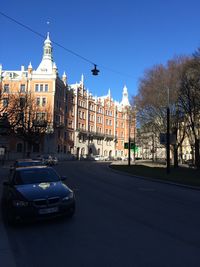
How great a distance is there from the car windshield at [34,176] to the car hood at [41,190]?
0.40 m

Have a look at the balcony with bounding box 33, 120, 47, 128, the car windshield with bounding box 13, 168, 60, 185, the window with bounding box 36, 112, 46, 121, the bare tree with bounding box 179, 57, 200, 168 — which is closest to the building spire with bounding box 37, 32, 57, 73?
the window with bounding box 36, 112, 46, 121

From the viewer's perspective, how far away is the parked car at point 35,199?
7.81 m

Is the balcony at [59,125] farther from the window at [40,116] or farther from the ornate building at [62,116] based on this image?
the window at [40,116]

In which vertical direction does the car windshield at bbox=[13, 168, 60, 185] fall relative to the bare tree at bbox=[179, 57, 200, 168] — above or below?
below

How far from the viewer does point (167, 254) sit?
577cm

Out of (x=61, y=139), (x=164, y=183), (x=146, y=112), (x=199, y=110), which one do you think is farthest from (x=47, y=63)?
(x=164, y=183)

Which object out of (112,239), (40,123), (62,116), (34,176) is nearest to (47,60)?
(62,116)

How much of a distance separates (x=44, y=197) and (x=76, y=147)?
8154cm

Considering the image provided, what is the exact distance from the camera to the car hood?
7.99 metres

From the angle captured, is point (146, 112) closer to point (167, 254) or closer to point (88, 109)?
point (167, 254)

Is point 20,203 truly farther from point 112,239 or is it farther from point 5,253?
point 112,239

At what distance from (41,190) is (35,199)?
0.45 meters

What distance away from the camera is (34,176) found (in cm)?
951

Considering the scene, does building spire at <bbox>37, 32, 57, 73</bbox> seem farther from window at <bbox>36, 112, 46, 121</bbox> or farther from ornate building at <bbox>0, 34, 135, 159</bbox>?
window at <bbox>36, 112, 46, 121</bbox>
